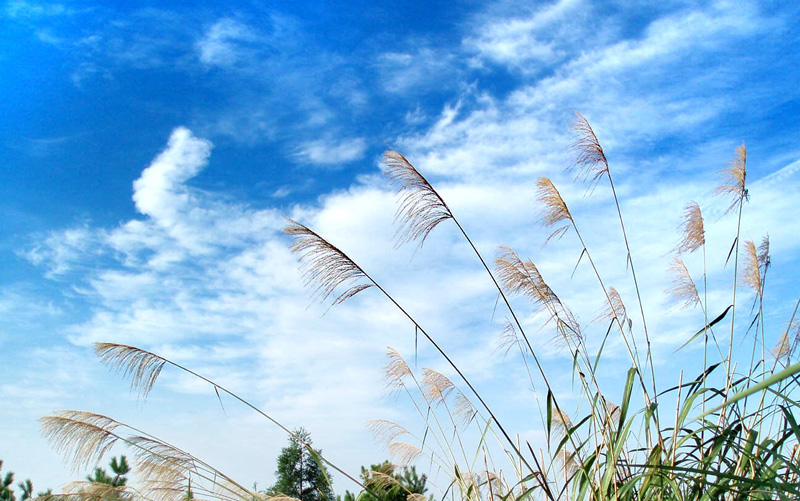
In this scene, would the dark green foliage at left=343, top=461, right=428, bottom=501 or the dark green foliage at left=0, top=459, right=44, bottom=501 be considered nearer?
the dark green foliage at left=343, top=461, right=428, bottom=501

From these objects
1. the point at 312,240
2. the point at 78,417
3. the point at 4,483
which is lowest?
the point at 78,417

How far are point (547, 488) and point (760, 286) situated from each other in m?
2.33

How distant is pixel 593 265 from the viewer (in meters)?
3.92

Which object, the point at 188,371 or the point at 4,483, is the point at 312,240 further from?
the point at 4,483

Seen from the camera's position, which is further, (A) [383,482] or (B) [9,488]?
(B) [9,488]

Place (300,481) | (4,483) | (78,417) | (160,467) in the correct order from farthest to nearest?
(300,481) → (4,483) → (78,417) → (160,467)

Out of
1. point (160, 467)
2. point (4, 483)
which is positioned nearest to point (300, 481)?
point (4, 483)

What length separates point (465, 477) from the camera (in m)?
4.19

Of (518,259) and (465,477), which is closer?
(518,259)

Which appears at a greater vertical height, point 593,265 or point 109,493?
point 593,265

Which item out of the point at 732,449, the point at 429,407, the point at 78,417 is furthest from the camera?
the point at 429,407

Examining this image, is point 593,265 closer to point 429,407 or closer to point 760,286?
point 760,286

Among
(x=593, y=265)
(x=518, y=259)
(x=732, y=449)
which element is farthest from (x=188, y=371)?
(x=732, y=449)

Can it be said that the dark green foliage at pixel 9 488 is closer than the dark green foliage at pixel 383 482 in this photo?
No
